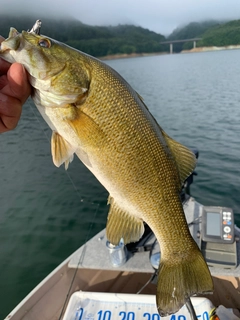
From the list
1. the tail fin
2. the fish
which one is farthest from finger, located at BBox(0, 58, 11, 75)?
the tail fin

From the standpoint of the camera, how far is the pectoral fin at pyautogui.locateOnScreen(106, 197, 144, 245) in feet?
7.10

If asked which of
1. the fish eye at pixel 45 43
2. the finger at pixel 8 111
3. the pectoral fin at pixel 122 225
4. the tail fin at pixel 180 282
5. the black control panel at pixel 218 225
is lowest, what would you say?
the black control panel at pixel 218 225

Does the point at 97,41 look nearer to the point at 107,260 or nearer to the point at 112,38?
the point at 112,38

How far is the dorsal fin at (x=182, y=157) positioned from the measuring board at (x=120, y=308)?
1802 mm

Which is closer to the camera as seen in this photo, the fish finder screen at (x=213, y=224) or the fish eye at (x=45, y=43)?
the fish eye at (x=45, y=43)

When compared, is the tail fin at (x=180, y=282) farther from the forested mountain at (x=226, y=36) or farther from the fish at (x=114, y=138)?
the forested mountain at (x=226, y=36)

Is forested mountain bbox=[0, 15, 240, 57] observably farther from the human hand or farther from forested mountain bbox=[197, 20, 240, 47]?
the human hand

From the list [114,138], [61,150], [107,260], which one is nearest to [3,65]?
[61,150]

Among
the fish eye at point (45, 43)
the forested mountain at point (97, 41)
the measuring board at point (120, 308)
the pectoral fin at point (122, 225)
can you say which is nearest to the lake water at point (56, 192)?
the fish eye at point (45, 43)

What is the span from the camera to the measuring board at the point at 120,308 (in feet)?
10.3

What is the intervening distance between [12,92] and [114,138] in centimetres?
76

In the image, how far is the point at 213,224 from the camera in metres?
3.79

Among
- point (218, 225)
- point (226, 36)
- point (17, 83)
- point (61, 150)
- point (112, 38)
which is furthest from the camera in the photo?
point (112, 38)

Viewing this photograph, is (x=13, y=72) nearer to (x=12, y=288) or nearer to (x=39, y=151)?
(x=12, y=288)
